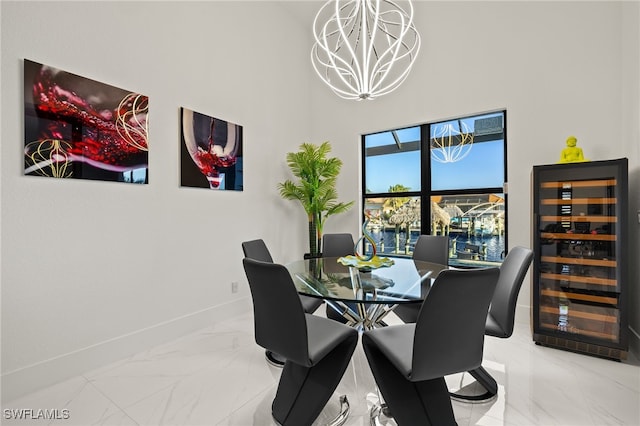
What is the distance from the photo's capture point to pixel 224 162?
11.0 feet

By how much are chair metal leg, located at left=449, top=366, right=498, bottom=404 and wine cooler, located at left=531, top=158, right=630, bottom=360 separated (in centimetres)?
109

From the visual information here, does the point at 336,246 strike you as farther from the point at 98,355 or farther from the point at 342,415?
the point at 98,355

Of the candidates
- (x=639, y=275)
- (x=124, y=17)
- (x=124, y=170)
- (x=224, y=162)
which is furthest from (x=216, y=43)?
(x=639, y=275)

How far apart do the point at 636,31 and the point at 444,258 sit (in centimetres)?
239

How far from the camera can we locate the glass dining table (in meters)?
1.67

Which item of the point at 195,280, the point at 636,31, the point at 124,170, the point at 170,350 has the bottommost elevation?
the point at 170,350

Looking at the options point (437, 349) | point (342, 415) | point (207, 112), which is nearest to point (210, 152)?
point (207, 112)

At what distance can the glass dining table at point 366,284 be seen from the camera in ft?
5.48

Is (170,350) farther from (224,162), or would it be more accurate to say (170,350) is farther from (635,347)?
(635,347)

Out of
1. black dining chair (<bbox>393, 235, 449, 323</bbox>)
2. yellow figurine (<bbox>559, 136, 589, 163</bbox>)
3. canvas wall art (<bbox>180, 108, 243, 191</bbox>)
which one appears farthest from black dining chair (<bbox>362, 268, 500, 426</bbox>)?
canvas wall art (<bbox>180, 108, 243, 191</bbox>)

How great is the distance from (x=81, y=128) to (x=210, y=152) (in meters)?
1.13

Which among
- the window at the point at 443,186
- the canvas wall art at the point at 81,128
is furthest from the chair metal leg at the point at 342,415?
the window at the point at 443,186

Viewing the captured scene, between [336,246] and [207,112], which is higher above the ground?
[207,112]

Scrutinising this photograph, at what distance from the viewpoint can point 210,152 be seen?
3.20 metres
